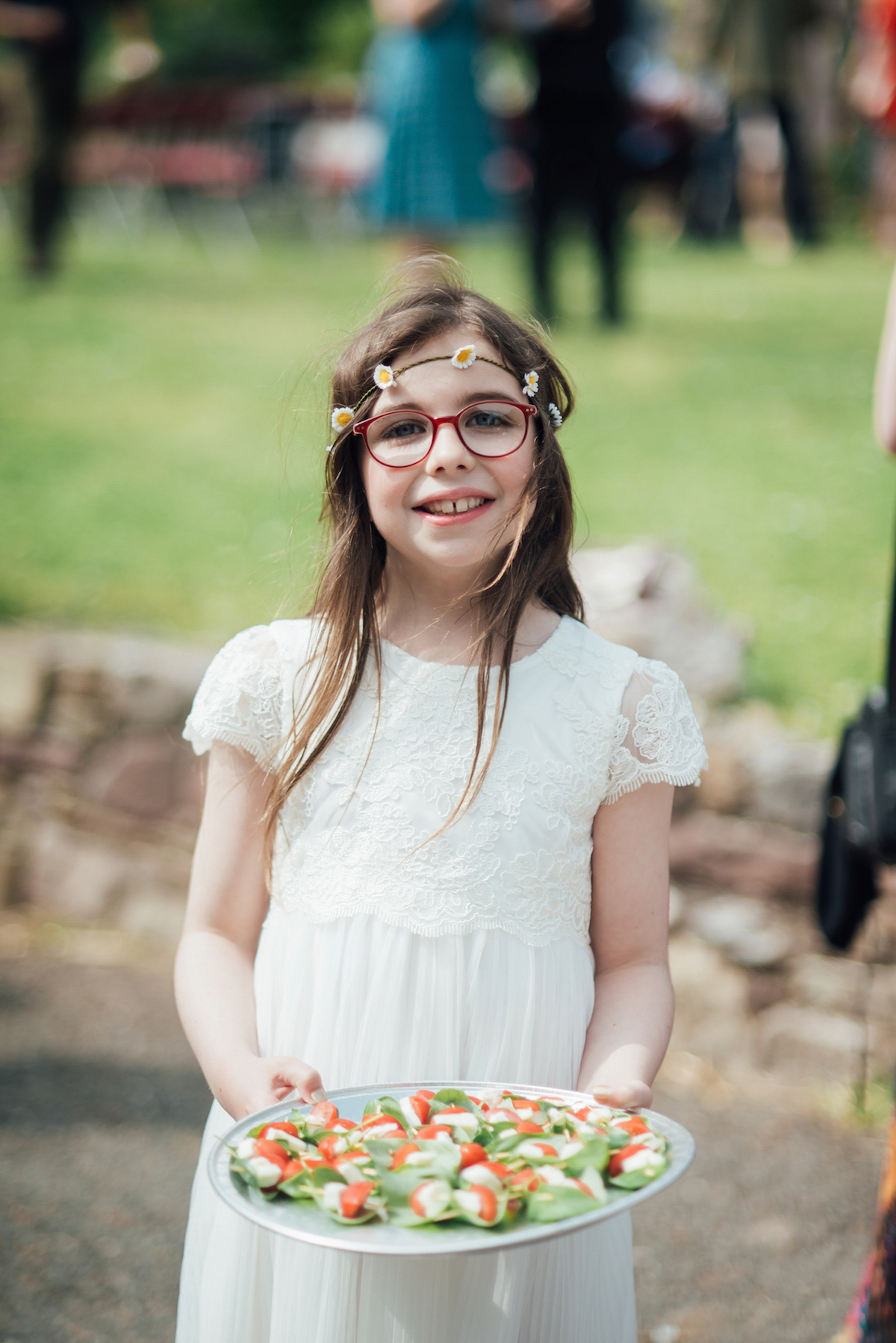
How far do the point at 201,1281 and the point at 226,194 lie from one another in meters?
12.9

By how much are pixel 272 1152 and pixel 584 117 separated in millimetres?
6699

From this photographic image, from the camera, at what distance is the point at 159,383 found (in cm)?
648

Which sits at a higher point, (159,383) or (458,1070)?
(159,383)

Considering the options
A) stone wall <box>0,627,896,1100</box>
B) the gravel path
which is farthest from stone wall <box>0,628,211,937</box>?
the gravel path

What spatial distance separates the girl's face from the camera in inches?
59.6

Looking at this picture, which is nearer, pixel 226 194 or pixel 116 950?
pixel 116 950

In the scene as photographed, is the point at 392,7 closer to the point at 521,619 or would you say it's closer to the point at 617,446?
the point at 617,446

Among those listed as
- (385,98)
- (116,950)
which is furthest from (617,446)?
(116,950)

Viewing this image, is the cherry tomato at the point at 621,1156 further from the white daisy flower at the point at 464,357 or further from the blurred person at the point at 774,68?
the blurred person at the point at 774,68

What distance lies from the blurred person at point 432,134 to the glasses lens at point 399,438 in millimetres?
4515

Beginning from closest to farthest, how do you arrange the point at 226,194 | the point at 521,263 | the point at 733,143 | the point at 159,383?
the point at 159,383 < the point at 521,263 < the point at 733,143 < the point at 226,194

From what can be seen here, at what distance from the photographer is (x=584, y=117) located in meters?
6.91

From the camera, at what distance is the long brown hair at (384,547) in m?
1.59

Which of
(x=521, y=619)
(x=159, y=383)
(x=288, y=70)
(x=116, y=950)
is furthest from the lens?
(x=288, y=70)
